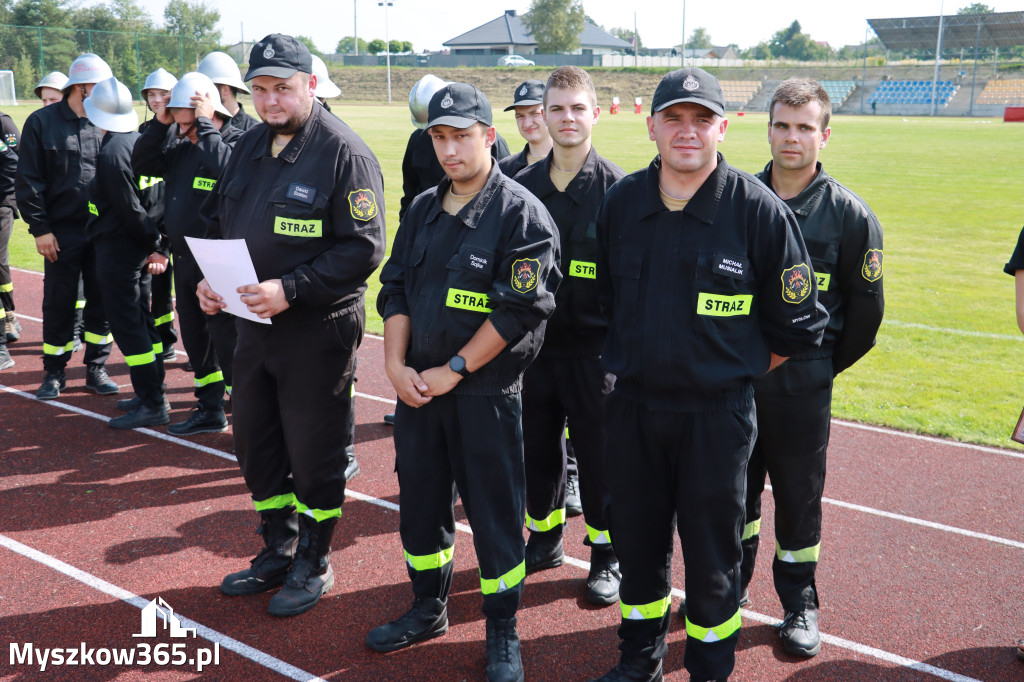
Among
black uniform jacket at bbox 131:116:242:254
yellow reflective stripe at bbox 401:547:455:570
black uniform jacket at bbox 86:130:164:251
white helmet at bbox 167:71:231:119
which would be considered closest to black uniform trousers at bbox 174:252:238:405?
black uniform jacket at bbox 131:116:242:254

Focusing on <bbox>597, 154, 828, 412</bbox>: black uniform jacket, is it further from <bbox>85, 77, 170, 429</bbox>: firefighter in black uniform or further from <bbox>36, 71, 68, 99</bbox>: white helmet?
<bbox>36, 71, 68, 99</bbox>: white helmet

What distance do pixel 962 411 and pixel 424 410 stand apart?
215 inches

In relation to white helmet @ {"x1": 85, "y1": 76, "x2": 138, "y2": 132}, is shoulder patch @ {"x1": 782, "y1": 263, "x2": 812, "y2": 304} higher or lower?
lower

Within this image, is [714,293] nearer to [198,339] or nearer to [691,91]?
[691,91]

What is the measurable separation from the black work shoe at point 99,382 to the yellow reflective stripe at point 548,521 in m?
4.39

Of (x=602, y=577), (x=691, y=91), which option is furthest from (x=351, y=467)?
(x=691, y=91)

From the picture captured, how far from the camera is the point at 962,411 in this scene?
715 centimetres

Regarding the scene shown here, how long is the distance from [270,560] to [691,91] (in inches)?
117

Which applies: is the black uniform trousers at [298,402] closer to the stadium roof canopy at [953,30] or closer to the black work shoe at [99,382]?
the black work shoe at [99,382]

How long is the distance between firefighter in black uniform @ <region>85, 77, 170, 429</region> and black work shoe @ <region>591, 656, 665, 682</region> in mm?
4407

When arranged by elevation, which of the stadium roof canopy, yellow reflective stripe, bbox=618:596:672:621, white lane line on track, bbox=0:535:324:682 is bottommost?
white lane line on track, bbox=0:535:324:682

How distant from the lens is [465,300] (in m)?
3.44

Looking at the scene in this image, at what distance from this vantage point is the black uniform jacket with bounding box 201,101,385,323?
383 centimetres

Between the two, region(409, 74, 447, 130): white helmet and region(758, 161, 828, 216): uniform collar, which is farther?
region(409, 74, 447, 130): white helmet
